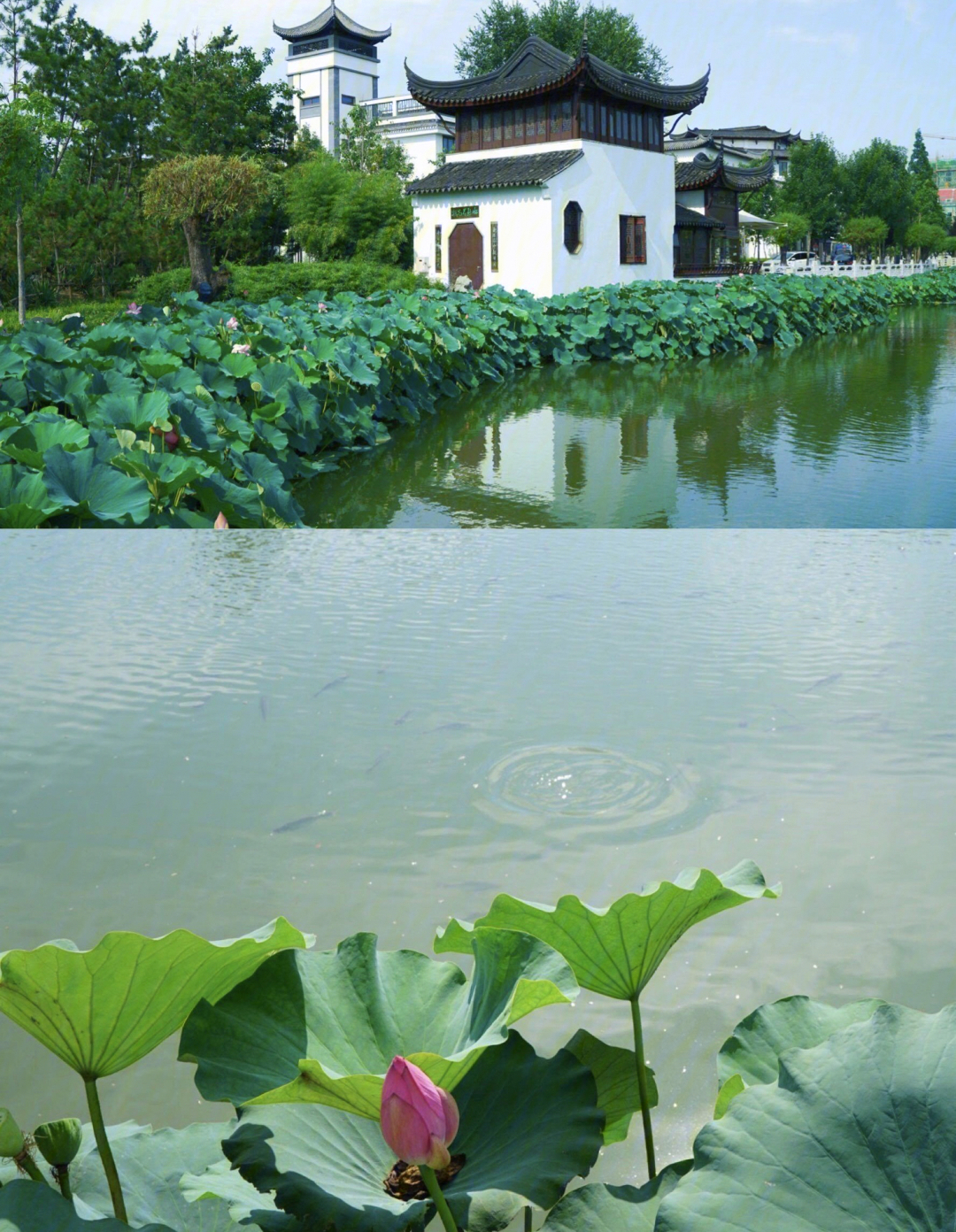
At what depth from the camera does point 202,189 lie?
84.0 ft

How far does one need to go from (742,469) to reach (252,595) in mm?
4218

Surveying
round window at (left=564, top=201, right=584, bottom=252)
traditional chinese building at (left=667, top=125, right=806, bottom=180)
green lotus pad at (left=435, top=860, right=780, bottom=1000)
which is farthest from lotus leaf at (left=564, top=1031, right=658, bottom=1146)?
traditional chinese building at (left=667, top=125, right=806, bottom=180)

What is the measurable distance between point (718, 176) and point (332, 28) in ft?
83.4

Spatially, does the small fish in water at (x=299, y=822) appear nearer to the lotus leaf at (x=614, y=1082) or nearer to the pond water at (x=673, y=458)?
the lotus leaf at (x=614, y=1082)

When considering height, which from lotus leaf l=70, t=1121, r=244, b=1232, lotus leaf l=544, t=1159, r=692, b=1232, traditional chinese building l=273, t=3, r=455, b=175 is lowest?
lotus leaf l=70, t=1121, r=244, b=1232

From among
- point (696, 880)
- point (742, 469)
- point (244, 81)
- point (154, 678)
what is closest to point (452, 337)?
A: point (742, 469)

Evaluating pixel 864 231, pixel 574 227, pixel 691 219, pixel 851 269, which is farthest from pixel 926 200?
pixel 574 227

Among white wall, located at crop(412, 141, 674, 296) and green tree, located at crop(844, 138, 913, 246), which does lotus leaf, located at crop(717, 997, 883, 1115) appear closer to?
→ white wall, located at crop(412, 141, 674, 296)

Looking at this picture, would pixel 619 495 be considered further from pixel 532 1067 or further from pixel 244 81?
pixel 244 81

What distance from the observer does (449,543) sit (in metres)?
1.62

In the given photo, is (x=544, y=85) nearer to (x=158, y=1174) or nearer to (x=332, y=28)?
(x=158, y=1174)

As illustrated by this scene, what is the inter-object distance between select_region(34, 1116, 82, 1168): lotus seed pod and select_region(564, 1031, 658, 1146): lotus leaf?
174mm

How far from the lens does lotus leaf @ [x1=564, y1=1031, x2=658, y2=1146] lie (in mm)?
455

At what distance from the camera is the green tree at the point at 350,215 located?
2483 cm
